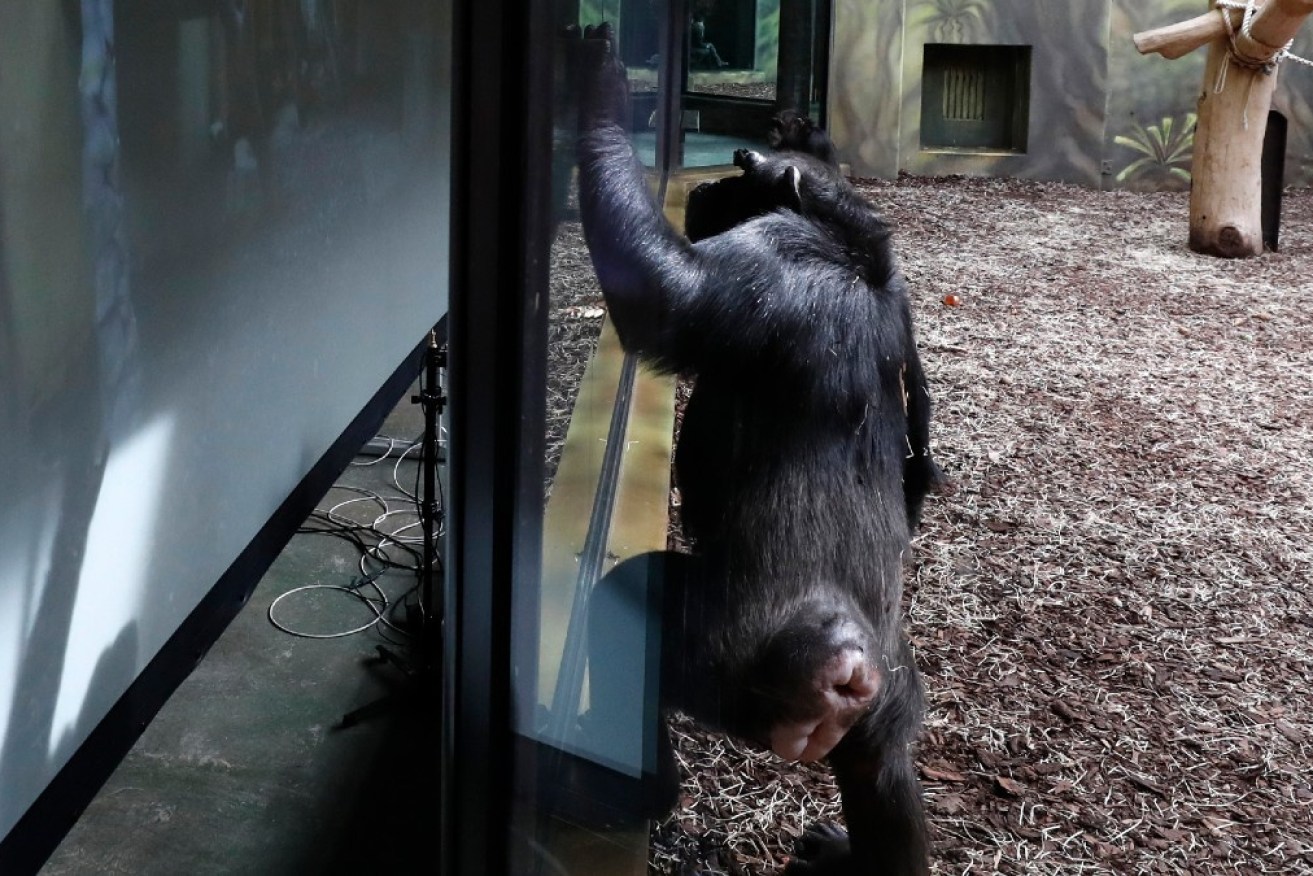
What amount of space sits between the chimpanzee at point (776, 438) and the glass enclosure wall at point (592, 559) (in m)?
0.06

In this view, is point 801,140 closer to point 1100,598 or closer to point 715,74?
point 715,74

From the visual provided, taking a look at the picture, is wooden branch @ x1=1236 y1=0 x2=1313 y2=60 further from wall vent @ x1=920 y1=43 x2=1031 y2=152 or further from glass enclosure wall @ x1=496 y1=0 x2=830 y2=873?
glass enclosure wall @ x1=496 y1=0 x2=830 y2=873

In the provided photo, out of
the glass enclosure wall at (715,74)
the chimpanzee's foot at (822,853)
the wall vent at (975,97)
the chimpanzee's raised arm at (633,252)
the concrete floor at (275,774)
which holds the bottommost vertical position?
the concrete floor at (275,774)

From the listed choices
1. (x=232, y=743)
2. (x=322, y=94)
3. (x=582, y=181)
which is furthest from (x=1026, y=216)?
(x=582, y=181)

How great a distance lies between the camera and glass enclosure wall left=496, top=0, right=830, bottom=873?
1.14m

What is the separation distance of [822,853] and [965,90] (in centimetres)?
795

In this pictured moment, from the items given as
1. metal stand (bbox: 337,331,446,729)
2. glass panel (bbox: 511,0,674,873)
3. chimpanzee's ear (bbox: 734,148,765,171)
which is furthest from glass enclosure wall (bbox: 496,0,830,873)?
metal stand (bbox: 337,331,446,729)

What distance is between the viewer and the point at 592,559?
1426 mm

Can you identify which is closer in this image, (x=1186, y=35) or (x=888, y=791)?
(x=888, y=791)

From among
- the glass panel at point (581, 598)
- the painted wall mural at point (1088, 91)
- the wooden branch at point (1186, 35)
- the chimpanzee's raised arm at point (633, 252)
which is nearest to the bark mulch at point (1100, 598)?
A: the glass panel at point (581, 598)

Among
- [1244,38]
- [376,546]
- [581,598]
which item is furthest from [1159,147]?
[581,598]

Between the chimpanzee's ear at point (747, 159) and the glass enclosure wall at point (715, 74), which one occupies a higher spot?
the glass enclosure wall at point (715, 74)

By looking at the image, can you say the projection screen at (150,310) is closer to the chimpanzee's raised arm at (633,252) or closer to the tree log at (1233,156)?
the chimpanzee's raised arm at (633,252)

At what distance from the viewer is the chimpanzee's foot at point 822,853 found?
1.80 meters
